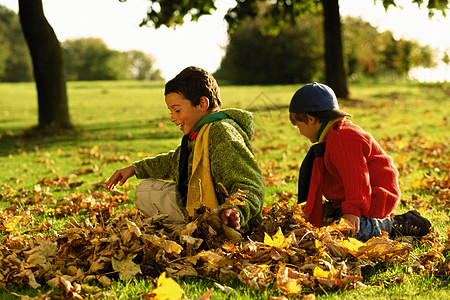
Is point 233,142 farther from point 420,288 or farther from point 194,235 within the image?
point 420,288

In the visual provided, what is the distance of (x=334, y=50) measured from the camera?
17.6m

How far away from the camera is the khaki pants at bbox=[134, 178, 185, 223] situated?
3.92 meters

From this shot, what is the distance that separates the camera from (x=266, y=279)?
9.64 ft

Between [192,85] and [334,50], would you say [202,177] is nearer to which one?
[192,85]

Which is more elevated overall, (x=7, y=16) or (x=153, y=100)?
(x=7, y=16)

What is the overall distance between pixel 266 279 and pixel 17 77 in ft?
230

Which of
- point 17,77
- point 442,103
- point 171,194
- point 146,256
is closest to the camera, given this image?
point 146,256

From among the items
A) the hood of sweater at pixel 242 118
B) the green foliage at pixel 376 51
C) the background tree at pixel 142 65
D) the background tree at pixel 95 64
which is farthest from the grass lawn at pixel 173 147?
the background tree at pixel 142 65

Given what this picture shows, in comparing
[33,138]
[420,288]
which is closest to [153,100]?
[33,138]

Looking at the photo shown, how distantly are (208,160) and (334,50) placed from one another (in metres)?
15.3

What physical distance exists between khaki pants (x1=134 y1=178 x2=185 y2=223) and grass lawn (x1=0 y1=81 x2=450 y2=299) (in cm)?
89

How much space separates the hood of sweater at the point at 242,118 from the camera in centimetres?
377

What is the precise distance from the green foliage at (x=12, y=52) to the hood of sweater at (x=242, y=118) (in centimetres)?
6689

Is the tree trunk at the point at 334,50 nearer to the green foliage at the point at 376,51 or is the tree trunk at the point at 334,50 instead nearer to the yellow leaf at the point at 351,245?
the yellow leaf at the point at 351,245
